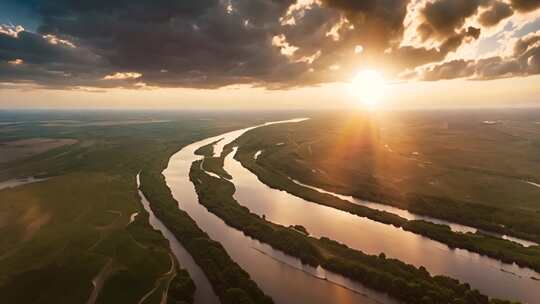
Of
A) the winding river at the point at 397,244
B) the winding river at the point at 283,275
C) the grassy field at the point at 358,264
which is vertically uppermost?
the grassy field at the point at 358,264

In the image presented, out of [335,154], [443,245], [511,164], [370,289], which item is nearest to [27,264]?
[370,289]

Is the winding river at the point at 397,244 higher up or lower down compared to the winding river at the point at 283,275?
higher up

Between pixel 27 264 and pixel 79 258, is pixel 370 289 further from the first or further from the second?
pixel 27 264

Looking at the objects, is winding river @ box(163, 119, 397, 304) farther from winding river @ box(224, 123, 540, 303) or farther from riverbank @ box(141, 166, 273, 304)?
winding river @ box(224, 123, 540, 303)

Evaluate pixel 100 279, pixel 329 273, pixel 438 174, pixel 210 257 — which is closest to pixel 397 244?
pixel 329 273

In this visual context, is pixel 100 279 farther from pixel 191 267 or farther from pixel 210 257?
pixel 210 257

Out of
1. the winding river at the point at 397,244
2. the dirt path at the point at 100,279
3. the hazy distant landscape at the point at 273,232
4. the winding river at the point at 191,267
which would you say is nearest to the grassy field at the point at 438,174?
the hazy distant landscape at the point at 273,232

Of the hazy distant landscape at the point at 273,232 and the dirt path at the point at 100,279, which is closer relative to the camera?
the dirt path at the point at 100,279

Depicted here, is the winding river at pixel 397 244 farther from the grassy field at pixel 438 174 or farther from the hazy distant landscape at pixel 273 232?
the grassy field at pixel 438 174

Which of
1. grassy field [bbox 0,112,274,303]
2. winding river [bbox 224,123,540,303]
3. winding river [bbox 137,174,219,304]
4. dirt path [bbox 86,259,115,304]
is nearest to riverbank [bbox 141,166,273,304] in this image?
winding river [bbox 137,174,219,304]
